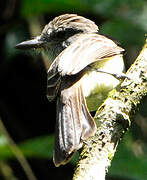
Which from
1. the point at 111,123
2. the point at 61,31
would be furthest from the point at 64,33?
the point at 111,123

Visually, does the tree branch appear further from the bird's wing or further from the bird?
the bird's wing

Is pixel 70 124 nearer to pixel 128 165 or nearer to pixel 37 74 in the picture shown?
pixel 128 165

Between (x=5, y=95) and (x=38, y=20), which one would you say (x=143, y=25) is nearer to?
(x=38, y=20)

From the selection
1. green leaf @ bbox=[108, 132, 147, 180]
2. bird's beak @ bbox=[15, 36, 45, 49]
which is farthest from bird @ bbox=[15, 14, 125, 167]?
green leaf @ bbox=[108, 132, 147, 180]

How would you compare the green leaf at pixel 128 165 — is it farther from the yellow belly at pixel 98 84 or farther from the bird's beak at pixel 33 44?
the bird's beak at pixel 33 44

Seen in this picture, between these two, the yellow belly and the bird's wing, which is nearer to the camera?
the bird's wing

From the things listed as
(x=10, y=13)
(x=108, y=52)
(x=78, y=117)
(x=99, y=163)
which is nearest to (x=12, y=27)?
(x=10, y=13)
